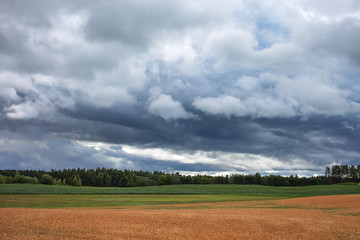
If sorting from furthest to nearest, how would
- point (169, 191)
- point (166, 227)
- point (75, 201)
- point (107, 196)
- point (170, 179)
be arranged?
1. point (170, 179)
2. point (169, 191)
3. point (107, 196)
4. point (75, 201)
5. point (166, 227)

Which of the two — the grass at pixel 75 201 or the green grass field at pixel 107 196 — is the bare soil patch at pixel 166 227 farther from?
the green grass field at pixel 107 196

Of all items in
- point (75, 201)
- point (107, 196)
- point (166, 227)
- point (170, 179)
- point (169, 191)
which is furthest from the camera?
point (170, 179)

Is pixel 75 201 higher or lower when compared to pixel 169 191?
higher

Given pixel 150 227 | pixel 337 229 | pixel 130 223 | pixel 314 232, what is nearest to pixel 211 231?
pixel 150 227

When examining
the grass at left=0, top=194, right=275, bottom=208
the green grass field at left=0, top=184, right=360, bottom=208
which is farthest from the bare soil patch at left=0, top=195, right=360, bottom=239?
the green grass field at left=0, top=184, right=360, bottom=208

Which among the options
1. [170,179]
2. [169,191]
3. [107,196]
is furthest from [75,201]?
[170,179]

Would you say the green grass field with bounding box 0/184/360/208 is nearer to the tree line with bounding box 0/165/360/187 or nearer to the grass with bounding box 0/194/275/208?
the grass with bounding box 0/194/275/208

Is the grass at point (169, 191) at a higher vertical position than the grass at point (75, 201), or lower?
lower

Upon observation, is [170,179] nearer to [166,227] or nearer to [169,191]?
[169,191]

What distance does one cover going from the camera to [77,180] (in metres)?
130

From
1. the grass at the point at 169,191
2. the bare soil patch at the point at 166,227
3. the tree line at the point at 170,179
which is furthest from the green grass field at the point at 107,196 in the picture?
the tree line at the point at 170,179

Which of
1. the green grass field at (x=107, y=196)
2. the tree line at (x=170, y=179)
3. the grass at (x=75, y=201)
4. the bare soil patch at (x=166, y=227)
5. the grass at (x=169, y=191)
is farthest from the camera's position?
the tree line at (x=170, y=179)

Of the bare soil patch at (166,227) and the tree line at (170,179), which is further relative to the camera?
the tree line at (170,179)

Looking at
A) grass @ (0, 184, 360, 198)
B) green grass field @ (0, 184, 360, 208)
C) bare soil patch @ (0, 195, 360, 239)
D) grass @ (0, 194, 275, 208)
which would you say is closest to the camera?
bare soil patch @ (0, 195, 360, 239)
